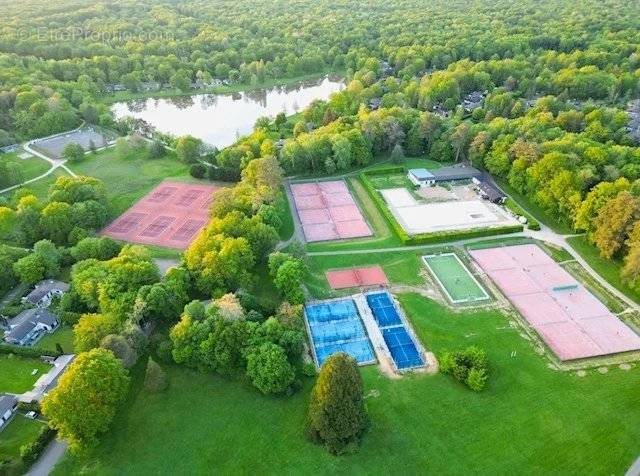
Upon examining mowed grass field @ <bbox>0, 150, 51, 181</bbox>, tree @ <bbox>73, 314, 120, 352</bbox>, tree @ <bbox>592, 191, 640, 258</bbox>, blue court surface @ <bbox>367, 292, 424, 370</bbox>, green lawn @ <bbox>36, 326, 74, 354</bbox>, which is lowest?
mowed grass field @ <bbox>0, 150, 51, 181</bbox>

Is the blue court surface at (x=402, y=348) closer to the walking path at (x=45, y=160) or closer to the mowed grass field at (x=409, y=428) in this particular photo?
the mowed grass field at (x=409, y=428)

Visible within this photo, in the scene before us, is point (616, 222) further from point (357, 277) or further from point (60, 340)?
point (60, 340)

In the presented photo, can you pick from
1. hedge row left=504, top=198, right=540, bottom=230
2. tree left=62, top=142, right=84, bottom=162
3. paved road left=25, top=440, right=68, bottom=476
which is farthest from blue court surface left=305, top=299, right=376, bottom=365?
tree left=62, top=142, right=84, bottom=162

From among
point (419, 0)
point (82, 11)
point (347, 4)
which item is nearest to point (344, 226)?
point (82, 11)

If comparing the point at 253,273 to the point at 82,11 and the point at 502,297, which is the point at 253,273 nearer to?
the point at 502,297

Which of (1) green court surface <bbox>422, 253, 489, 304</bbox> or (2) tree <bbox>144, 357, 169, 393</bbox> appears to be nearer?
(2) tree <bbox>144, 357, 169, 393</bbox>

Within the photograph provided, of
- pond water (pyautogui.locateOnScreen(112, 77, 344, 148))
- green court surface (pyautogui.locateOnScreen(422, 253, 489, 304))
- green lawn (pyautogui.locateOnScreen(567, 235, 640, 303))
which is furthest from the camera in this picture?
pond water (pyautogui.locateOnScreen(112, 77, 344, 148))

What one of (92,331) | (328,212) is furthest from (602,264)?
(92,331)

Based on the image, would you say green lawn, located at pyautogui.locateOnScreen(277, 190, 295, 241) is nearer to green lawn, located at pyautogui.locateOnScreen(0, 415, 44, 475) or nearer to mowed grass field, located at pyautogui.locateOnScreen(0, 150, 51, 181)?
green lawn, located at pyautogui.locateOnScreen(0, 415, 44, 475)
